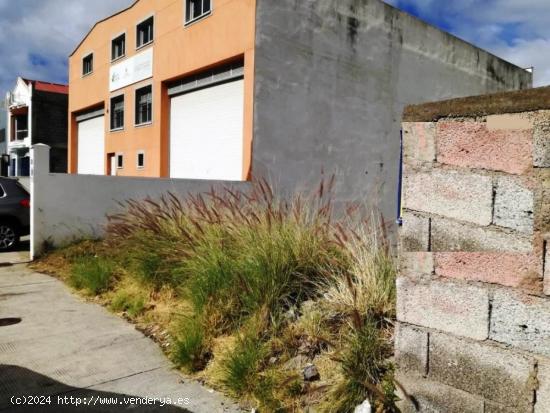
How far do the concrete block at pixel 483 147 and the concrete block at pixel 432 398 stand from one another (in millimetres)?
1286

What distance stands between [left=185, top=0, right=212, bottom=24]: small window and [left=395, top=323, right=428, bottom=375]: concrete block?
14702 mm

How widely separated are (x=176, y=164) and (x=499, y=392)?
15682 mm

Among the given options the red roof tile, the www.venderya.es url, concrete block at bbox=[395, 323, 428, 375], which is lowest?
the www.venderya.es url

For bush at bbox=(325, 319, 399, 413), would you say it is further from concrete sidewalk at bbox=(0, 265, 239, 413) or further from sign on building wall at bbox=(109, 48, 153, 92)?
sign on building wall at bbox=(109, 48, 153, 92)

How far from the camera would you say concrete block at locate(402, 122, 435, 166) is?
2.73m

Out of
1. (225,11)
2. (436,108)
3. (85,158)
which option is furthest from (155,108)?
(436,108)

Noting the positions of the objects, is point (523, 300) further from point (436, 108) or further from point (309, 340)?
point (309, 340)

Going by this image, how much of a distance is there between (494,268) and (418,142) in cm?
86

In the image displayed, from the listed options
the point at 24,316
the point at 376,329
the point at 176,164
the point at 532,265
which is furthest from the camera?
the point at 176,164

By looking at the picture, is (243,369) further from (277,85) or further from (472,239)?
(277,85)

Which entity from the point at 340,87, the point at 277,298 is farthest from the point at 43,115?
the point at 277,298

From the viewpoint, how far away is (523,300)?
2316 mm

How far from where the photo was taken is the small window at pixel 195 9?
15.5 meters

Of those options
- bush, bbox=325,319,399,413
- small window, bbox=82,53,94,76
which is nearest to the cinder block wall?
bush, bbox=325,319,399,413
